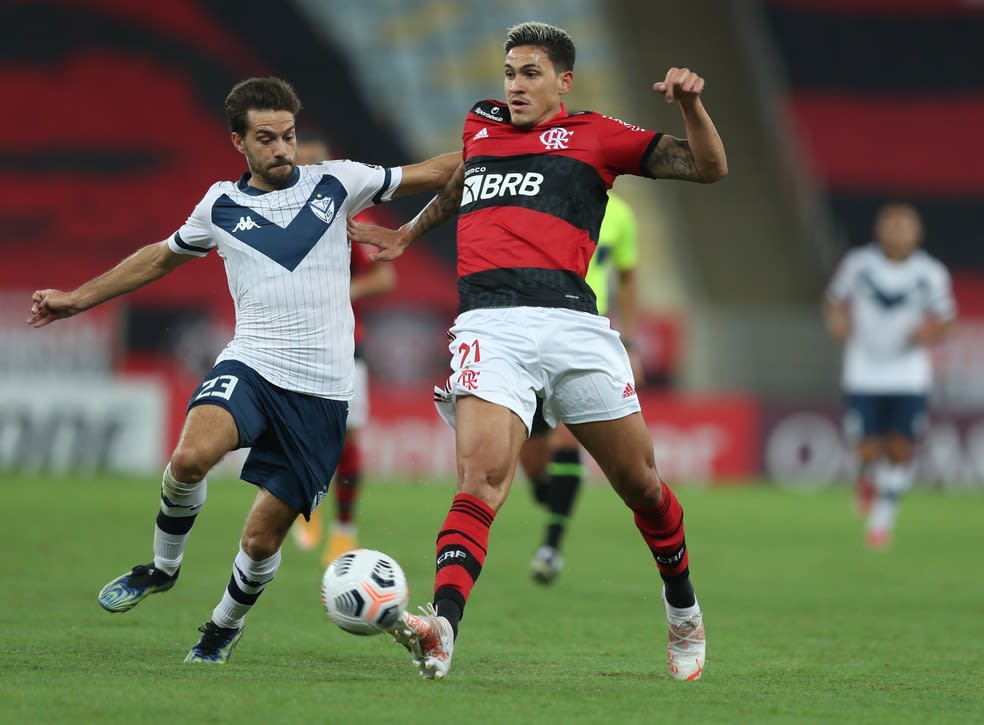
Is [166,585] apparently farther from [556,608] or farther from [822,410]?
[822,410]

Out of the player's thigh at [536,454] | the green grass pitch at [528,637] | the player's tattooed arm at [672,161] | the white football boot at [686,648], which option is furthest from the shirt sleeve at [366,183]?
the player's thigh at [536,454]

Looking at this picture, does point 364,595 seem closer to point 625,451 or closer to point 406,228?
point 625,451

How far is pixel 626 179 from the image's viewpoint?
2864 centimetres

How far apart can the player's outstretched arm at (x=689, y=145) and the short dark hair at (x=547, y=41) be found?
0.51m

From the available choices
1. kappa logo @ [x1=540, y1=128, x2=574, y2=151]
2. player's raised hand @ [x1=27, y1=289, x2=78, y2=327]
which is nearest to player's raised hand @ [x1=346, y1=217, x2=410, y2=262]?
kappa logo @ [x1=540, y1=128, x2=574, y2=151]

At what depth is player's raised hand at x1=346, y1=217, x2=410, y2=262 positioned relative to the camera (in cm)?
631

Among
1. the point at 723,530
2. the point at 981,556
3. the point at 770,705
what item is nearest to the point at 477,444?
the point at 770,705

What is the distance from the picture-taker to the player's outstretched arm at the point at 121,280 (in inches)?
246

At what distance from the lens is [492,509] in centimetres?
558

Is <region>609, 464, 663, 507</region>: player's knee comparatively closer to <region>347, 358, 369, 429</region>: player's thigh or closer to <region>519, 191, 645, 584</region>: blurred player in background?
<region>519, 191, 645, 584</region>: blurred player in background

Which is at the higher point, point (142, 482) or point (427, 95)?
point (427, 95)

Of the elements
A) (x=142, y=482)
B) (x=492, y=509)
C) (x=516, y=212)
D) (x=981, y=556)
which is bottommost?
(x=142, y=482)

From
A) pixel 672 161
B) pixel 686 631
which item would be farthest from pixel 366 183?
pixel 686 631

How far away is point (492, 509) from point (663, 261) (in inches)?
962
